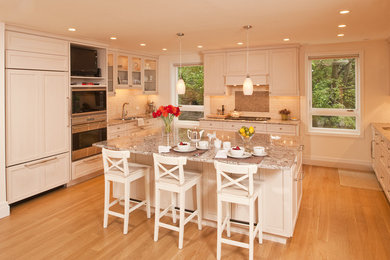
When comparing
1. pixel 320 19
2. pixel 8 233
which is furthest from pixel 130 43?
pixel 8 233

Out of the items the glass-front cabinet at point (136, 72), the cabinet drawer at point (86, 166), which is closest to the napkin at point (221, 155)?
the cabinet drawer at point (86, 166)

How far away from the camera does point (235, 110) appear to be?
6.38 m

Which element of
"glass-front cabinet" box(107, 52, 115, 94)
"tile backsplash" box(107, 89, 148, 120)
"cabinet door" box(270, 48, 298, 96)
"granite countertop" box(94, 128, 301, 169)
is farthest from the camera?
"tile backsplash" box(107, 89, 148, 120)

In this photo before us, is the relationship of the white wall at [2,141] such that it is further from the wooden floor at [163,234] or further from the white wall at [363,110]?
the white wall at [363,110]

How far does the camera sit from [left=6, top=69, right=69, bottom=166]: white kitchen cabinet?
3.73 m

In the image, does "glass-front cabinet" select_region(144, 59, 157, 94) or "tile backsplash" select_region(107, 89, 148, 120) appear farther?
"glass-front cabinet" select_region(144, 59, 157, 94)

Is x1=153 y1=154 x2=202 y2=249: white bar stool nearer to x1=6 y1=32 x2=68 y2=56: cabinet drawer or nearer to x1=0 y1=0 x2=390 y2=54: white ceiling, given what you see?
x1=0 y1=0 x2=390 y2=54: white ceiling

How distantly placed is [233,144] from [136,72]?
12.5 feet

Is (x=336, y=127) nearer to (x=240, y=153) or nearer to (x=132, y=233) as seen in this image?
(x=240, y=153)

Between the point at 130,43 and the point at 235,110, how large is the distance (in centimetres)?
269

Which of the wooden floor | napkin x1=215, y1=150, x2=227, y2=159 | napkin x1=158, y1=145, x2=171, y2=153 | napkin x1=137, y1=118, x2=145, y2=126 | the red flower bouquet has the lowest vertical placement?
the wooden floor

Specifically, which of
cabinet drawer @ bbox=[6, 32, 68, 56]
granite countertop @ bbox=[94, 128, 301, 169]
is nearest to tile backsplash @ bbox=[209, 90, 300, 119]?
granite countertop @ bbox=[94, 128, 301, 169]

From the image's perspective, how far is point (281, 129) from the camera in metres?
5.37

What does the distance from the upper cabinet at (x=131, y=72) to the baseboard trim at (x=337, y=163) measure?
12.9ft
